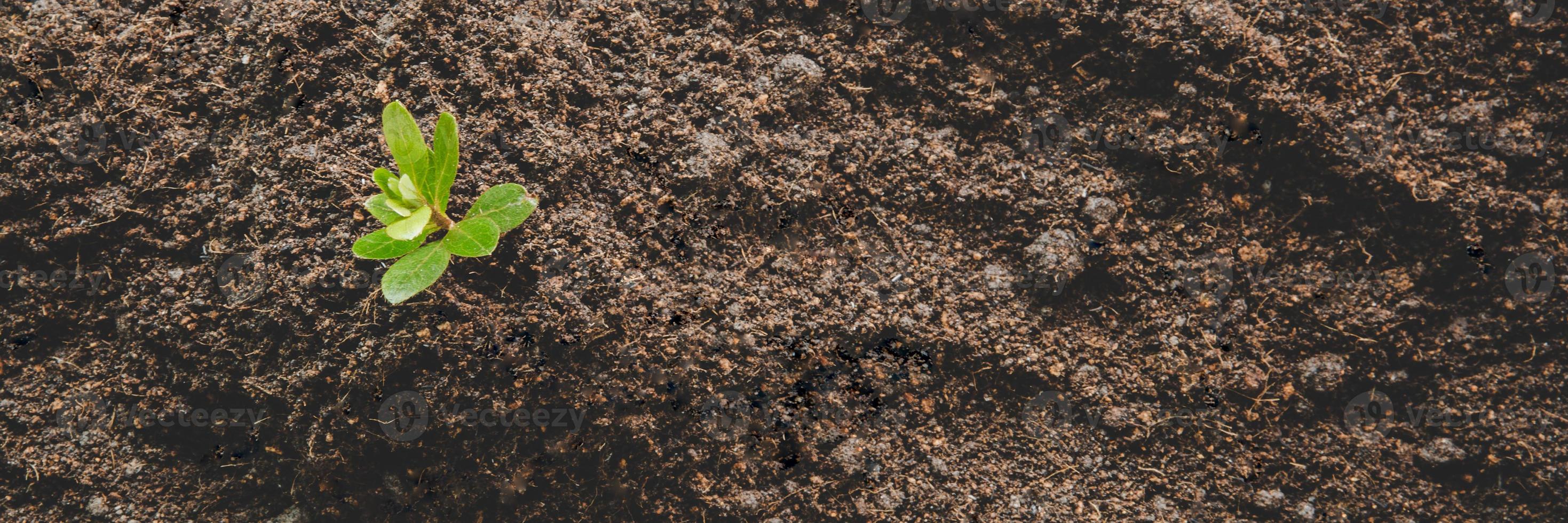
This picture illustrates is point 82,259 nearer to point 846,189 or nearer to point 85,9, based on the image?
point 85,9

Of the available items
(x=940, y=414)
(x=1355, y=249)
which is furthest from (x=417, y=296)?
(x=1355, y=249)

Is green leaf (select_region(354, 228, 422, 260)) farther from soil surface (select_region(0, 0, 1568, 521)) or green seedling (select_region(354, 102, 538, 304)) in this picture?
soil surface (select_region(0, 0, 1568, 521))

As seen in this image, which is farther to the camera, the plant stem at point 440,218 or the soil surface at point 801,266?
the soil surface at point 801,266

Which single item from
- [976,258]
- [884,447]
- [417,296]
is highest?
[976,258]

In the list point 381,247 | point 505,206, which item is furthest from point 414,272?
point 505,206

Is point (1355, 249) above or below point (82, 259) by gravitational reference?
above

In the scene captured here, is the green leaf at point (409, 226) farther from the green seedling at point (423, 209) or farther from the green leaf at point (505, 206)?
the green leaf at point (505, 206)

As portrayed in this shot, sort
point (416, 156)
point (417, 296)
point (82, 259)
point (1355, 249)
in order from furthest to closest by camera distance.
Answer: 1. point (1355, 249)
2. point (82, 259)
3. point (417, 296)
4. point (416, 156)

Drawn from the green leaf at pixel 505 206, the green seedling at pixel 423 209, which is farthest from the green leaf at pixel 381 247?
the green leaf at pixel 505 206
